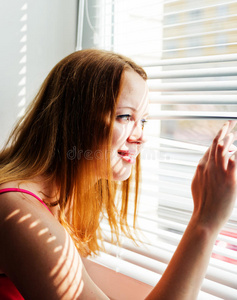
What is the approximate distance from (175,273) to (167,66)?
682 mm

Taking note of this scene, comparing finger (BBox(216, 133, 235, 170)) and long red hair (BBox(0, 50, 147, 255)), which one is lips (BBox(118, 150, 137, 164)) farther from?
finger (BBox(216, 133, 235, 170))

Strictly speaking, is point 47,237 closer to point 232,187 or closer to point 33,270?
point 33,270

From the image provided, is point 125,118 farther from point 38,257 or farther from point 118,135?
point 38,257

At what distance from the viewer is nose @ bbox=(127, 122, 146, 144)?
0.91m

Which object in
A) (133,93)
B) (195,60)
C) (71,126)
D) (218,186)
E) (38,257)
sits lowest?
(38,257)

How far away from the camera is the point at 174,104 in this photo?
101 centimetres

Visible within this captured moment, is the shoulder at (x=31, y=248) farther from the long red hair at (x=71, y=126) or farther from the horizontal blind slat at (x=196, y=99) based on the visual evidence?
the horizontal blind slat at (x=196, y=99)

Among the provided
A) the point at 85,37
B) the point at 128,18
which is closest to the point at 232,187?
the point at 128,18

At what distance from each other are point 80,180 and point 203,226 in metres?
0.39

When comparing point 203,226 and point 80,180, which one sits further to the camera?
point 80,180

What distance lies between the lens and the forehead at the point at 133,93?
87 centimetres

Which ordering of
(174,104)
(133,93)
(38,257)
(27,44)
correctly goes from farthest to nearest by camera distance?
(27,44)
(174,104)
(133,93)
(38,257)

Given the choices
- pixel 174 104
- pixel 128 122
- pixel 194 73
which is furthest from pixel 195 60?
pixel 128 122

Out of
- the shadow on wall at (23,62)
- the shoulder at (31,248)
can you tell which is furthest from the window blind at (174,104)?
the shoulder at (31,248)
